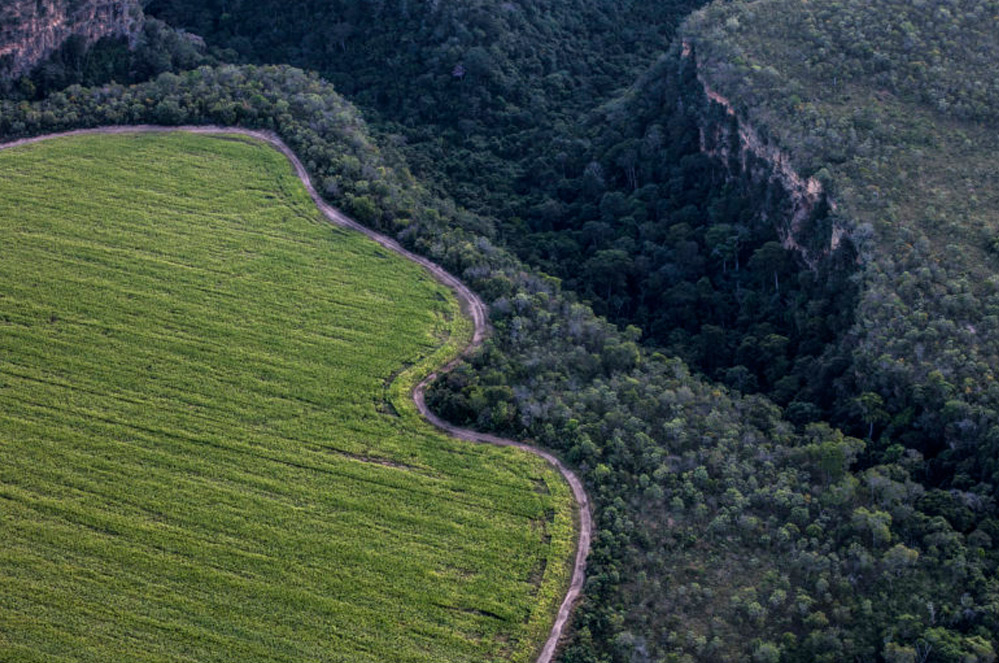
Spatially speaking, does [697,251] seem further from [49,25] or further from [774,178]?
[49,25]

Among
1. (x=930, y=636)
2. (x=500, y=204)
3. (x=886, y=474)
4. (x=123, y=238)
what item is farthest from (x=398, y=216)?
(x=930, y=636)

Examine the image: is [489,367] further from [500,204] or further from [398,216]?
[500,204]

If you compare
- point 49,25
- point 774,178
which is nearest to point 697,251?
point 774,178

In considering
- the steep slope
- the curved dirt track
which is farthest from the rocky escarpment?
the curved dirt track

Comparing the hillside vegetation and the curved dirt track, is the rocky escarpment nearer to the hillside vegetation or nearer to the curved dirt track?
the hillside vegetation

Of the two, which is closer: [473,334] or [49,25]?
[473,334]

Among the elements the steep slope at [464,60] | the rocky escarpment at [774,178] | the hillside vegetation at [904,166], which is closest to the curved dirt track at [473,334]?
the steep slope at [464,60]
